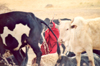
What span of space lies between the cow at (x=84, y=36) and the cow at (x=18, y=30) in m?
0.31

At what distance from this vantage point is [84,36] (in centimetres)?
206

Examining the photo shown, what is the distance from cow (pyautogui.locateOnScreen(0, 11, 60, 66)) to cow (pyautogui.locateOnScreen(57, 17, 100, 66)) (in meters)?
0.31

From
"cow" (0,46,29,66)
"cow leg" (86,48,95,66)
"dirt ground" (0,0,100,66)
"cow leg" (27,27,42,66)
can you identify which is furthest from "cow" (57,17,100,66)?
"cow" (0,46,29,66)

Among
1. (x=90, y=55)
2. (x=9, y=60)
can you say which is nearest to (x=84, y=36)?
(x=90, y=55)

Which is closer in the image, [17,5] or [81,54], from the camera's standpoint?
[81,54]

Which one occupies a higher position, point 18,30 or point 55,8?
point 55,8

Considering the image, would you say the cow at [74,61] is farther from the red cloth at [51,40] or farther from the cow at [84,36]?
the red cloth at [51,40]

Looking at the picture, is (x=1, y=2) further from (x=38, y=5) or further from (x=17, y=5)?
(x=38, y=5)

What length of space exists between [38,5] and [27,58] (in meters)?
0.93

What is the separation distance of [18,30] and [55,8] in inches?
28.5

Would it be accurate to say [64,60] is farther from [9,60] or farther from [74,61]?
[9,60]

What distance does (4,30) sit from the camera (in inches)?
84.7

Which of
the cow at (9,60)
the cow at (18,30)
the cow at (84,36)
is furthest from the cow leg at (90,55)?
the cow at (9,60)

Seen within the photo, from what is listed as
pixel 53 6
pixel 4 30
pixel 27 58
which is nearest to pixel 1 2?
pixel 4 30
